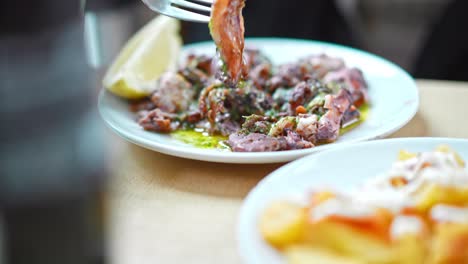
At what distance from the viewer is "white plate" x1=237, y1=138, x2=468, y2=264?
1054 mm

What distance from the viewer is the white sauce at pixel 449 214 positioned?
0.96 meters

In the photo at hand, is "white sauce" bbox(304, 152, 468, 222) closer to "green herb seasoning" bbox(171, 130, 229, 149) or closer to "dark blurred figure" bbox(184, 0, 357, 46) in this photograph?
"green herb seasoning" bbox(171, 130, 229, 149)

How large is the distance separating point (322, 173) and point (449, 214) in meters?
0.34

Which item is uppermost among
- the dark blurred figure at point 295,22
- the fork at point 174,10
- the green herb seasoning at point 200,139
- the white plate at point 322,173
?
the fork at point 174,10

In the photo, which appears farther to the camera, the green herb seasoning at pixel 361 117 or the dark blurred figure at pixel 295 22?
the dark blurred figure at pixel 295 22

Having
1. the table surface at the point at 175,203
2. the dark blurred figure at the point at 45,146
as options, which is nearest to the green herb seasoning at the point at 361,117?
the table surface at the point at 175,203

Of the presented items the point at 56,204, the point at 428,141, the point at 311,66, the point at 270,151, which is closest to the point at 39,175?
the point at 56,204

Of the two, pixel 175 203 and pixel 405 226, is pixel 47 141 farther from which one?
pixel 405 226

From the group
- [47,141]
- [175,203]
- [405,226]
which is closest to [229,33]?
[175,203]

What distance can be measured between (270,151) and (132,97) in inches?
26.1

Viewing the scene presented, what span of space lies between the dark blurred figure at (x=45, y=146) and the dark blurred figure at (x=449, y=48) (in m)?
2.52

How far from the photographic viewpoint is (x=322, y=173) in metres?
1.26

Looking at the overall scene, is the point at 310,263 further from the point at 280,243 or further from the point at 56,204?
the point at 56,204

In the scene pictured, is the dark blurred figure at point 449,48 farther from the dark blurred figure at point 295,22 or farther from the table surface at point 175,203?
the table surface at point 175,203
